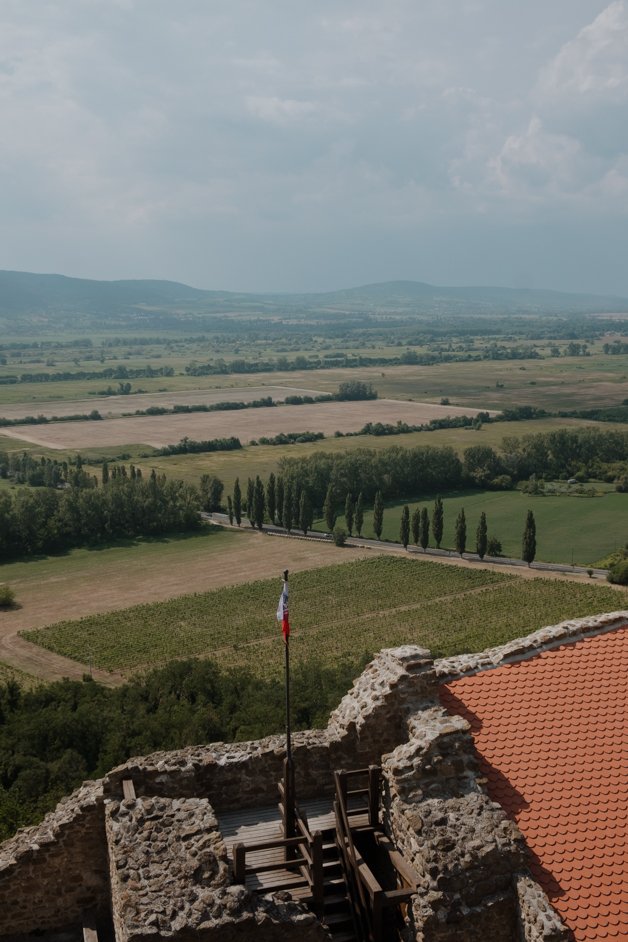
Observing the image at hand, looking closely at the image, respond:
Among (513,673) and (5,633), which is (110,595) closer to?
(5,633)

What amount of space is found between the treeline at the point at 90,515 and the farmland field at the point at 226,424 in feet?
128

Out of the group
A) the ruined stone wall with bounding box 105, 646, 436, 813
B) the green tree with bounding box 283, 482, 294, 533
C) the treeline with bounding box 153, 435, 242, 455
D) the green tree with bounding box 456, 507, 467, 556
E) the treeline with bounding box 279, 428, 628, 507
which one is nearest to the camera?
the ruined stone wall with bounding box 105, 646, 436, 813

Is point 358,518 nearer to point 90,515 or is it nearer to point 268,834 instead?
point 90,515

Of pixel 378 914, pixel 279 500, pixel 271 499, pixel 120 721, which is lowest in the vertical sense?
pixel 279 500

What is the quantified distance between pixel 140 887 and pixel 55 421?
147m

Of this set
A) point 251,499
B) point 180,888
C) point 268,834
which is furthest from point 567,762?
point 251,499

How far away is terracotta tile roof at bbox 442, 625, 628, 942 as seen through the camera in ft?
36.9

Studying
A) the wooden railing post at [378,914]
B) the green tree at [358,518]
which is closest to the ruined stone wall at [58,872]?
the wooden railing post at [378,914]

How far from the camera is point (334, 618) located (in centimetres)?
5725

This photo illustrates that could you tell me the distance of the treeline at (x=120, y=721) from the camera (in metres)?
23.1


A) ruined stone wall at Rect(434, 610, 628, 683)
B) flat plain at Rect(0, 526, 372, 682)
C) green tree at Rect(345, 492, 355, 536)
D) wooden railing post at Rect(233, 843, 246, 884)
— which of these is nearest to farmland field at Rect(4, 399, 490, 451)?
green tree at Rect(345, 492, 355, 536)

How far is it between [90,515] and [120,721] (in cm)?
5648

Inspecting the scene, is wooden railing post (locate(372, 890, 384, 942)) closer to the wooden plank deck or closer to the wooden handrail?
the wooden handrail

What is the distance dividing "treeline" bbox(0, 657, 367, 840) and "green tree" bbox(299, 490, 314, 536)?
1901 inches
